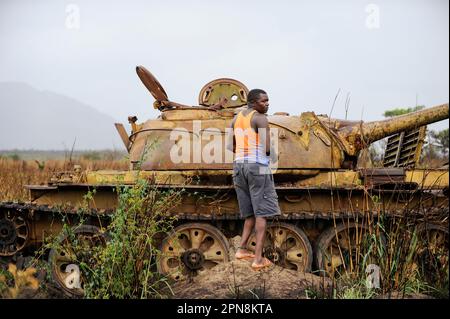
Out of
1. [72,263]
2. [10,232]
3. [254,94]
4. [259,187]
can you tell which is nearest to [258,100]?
[254,94]

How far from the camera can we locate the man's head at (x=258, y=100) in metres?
6.44

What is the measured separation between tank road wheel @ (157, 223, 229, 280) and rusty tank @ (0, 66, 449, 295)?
0.01 meters

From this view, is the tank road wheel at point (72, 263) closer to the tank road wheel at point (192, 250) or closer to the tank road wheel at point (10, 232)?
the tank road wheel at point (10, 232)

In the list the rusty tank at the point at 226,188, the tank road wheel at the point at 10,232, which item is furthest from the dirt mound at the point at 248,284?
the tank road wheel at the point at 10,232

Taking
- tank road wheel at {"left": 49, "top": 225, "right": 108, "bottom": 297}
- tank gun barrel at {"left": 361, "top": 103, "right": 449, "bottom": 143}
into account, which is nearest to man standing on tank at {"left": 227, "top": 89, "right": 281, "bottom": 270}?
tank road wheel at {"left": 49, "top": 225, "right": 108, "bottom": 297}

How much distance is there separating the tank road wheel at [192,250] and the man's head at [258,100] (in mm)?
2247

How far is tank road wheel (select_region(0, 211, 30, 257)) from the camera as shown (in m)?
8.29

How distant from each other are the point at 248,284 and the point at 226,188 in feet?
6.40

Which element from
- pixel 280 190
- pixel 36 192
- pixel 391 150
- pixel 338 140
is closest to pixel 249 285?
pixel 280 190

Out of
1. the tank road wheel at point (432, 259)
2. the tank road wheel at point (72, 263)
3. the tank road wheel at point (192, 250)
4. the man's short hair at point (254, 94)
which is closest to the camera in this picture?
the tank road wheel at point (432, 259)

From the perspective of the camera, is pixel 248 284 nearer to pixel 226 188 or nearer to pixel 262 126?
pixel 262 126
